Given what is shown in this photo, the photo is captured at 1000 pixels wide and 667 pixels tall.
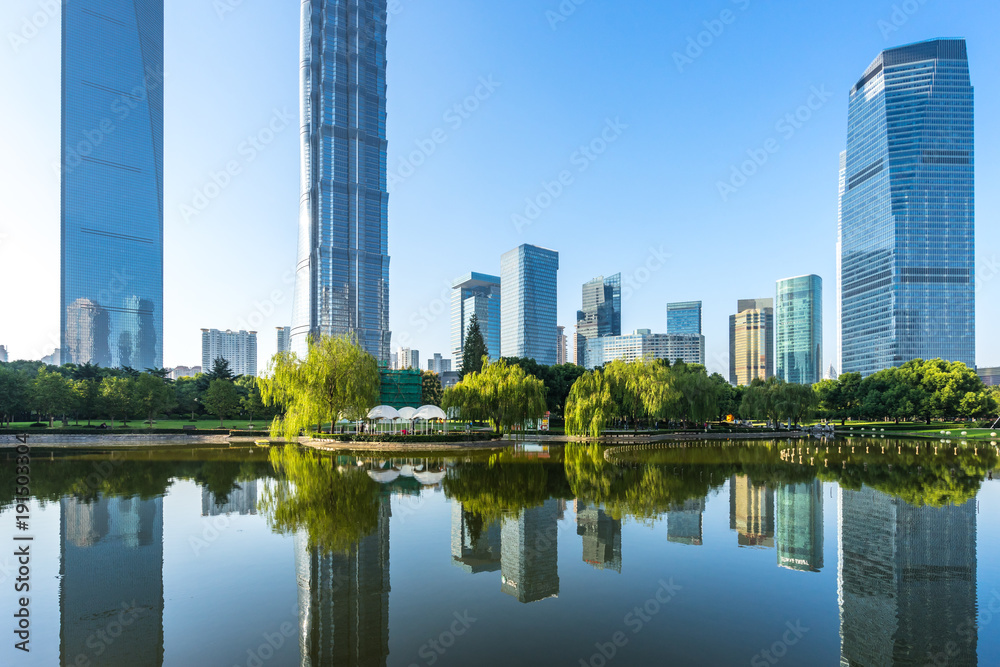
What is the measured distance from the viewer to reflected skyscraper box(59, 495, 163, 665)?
7605 millimetres

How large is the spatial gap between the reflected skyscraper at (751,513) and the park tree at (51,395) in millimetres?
58627

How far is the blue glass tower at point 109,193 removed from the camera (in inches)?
5404

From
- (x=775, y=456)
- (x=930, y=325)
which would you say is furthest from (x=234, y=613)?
(x=930, y=325)

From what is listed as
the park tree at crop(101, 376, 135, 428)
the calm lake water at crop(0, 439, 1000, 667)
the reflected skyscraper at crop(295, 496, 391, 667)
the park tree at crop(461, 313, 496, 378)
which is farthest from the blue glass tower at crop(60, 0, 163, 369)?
the reflected skyscraper at crop(295, 496, 391, 667)

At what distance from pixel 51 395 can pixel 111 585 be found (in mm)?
52029

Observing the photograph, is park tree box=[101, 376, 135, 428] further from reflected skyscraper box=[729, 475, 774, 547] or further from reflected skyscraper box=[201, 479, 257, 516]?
reflected skyscraper box=[729, 475, 774, 547]

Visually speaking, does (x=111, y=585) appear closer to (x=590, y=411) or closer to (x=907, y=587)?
(x=907, y=587)

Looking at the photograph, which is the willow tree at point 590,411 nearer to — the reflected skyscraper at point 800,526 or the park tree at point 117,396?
the reflected skyscraper at point 800,526

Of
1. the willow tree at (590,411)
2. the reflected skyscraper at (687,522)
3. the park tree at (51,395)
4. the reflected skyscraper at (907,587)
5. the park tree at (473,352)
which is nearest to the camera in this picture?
the reflected skyscraper at (907,587)

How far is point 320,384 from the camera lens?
38.3 metres

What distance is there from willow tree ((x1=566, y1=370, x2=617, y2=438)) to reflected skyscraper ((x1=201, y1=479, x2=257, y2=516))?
27743mm

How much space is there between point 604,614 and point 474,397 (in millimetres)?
33452

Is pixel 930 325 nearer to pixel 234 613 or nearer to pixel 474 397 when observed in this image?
pixel 474 397

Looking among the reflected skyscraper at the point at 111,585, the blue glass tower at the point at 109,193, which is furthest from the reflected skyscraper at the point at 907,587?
the blue glass tower at the point at 109,193
